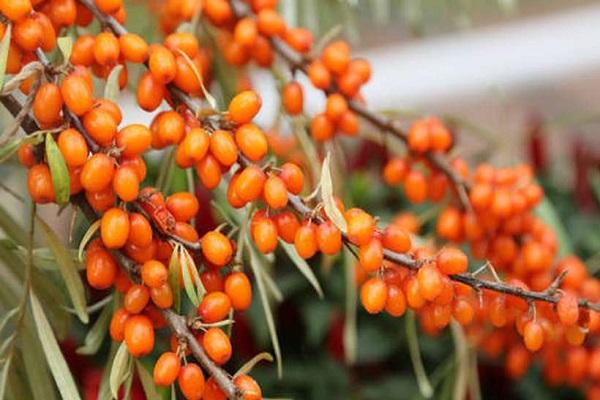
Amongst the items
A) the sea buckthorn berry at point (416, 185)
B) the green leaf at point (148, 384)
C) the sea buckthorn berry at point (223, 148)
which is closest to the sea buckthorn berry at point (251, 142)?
the sea buckthorn berry at point (223, 148)

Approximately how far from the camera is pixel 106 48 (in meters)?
0.46

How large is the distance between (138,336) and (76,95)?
99 millimetres

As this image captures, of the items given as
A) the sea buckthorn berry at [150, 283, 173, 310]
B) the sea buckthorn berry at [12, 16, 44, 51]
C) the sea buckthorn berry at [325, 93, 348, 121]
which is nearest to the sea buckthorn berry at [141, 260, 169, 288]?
the sea buckthorn berry at [150, 283, 173, 310]

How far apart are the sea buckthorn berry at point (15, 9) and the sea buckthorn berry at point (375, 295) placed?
0.18 meters

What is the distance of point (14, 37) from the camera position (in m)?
0.42

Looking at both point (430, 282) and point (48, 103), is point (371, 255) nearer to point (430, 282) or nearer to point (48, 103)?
point (430, 282)

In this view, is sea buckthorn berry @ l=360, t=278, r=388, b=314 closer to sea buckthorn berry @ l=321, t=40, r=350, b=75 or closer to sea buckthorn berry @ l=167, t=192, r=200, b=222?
sea buckthorn berry @ l=167, t=192, r=200, b=222

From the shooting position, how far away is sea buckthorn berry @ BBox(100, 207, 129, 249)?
0.40m

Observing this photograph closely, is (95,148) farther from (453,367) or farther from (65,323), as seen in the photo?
(453,367)

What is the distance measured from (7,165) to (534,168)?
605 millimetres

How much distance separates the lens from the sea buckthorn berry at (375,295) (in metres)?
0.41

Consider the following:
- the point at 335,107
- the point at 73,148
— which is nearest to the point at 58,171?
the point at 73,148

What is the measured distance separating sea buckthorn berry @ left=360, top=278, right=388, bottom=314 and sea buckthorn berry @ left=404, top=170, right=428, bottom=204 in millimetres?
243

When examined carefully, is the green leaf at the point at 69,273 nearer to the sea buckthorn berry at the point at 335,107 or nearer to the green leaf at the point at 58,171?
the green leaf at the point at 58,171
